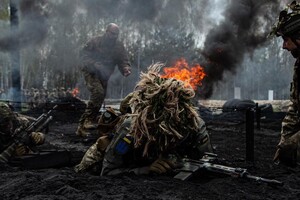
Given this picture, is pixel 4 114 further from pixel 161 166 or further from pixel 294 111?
pixel 294 111

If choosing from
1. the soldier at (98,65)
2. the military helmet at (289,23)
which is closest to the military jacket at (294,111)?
the military helmet at (289,23)

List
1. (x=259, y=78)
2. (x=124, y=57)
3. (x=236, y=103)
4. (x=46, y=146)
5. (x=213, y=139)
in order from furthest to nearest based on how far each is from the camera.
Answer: (x=259, y=78) → (x=236, y=103) → (x=124, y=57) → (x=213, y=139) → (x=46, y=146)

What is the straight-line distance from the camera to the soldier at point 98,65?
24.8 ft

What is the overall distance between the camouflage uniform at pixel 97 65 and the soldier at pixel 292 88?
425 centimetres

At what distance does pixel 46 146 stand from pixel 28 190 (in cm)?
371

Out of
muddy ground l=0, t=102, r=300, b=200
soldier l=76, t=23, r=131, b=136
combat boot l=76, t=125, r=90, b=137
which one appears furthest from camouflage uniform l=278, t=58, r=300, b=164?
combat boot l=76, t=125, r=90, b=137

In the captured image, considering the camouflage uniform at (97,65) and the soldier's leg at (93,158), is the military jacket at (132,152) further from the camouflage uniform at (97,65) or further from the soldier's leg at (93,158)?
the camouflage uniform at (97,65)

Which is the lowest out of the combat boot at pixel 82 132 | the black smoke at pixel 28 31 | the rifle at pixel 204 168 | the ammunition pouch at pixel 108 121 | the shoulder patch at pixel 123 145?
the combat boot at pixel 82 132

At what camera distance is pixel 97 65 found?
25.0ft

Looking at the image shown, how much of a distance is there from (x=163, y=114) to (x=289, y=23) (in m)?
1.72

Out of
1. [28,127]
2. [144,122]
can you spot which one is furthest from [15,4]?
[144,122]

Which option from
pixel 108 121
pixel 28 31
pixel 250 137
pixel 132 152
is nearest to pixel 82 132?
pixel 108 121

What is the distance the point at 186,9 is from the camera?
12.5 metres

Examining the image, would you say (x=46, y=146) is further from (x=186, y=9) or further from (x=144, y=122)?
(x=186, y=9)
